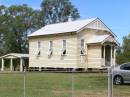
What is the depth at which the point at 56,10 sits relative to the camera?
86.9 m

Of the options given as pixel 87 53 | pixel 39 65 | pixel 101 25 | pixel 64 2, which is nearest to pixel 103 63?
pixel 87 53

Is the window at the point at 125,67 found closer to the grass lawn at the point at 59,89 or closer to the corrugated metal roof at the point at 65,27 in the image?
the grass lawn at the point at 59,89

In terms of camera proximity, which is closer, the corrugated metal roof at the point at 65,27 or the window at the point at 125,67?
the window at the point at 125,67

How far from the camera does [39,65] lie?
57.8 m

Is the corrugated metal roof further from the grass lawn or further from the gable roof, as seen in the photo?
the grass lawn

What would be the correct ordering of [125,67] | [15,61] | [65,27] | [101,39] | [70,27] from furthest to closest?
[15,61]
[65,27]
[70,27]
[101,39]
[125,67]

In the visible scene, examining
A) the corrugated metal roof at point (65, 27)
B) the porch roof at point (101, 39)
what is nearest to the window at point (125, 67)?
the porch roof at point (101, 39)

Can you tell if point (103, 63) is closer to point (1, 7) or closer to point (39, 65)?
point (39, 65)

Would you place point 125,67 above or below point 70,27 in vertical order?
below

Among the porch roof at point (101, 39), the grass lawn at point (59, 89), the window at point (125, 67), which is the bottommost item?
the grass lawn at point (59, 89)

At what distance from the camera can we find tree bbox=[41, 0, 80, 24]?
280ft

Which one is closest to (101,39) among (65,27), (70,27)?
(70,27)

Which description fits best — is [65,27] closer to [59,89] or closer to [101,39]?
[101,39]

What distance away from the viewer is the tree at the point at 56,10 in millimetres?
85250
